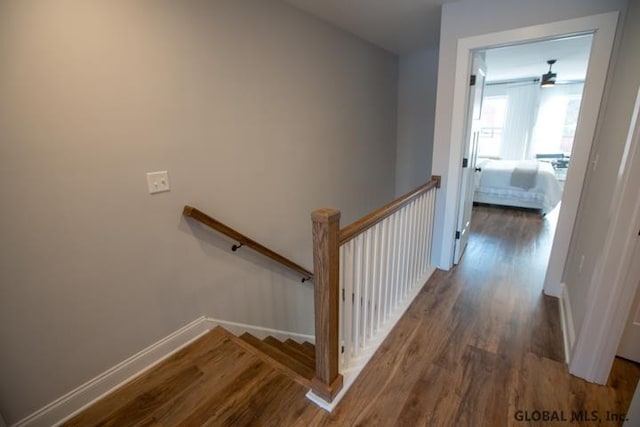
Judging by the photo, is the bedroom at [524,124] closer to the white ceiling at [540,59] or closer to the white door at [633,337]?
the white ceiling at [540,59]

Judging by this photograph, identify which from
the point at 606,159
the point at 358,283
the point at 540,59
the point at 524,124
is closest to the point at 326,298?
the point at 358,283

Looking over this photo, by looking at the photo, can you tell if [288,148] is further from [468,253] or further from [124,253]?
[468,253]

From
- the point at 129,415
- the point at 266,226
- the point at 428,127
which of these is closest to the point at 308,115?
the point at 266,226

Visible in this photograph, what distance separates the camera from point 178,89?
1672 mm

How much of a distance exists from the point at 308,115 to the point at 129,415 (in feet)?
7.81

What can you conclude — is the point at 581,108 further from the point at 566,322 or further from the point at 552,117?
the point at 552,117

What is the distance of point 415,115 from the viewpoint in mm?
4020

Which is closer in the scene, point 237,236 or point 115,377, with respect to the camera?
point 115,377

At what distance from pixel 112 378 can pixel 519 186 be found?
5.49 meters

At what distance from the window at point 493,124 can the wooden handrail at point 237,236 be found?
21.5 ft

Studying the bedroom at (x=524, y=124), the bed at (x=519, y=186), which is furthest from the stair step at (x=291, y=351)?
the bed at (x=519, y=186)

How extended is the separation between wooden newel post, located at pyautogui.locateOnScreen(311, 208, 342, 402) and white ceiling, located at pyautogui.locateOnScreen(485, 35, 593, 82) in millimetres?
3323

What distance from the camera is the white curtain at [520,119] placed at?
6641mm

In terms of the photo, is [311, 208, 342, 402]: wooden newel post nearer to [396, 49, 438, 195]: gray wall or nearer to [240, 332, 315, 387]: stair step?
[240, 332, 315, 387]: stair step
